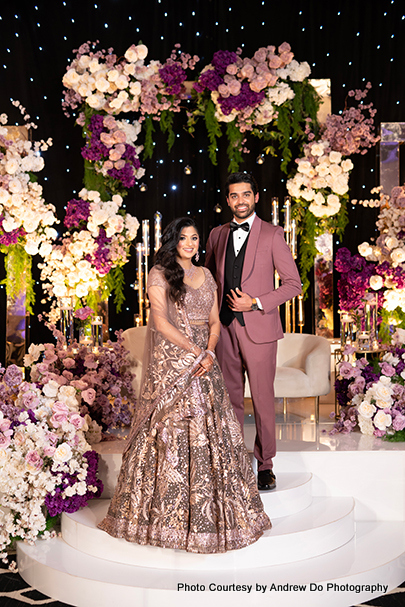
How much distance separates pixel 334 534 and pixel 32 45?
5.80m

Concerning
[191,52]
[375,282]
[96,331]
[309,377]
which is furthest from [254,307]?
[191,52]

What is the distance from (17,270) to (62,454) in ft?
10.2

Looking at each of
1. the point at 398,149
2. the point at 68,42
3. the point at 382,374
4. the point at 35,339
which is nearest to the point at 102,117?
the point at 68,42

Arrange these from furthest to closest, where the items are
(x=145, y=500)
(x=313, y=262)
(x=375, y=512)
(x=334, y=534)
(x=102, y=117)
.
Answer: (x=313, y=262) < (x=102, y=117) < (x=375, y=512) < (x=334, y=534) < (x=145, y=500)

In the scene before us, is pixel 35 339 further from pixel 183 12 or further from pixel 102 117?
pixel 183 12

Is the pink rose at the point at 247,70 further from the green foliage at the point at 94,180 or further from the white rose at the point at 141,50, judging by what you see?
the green foliage at the point at 94,180

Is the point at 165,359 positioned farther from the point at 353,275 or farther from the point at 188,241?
the point at 353,275

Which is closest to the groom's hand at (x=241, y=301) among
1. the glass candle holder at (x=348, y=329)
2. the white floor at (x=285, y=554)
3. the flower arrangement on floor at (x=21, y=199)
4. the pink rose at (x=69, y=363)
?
the white floor at (x=285, y=554)

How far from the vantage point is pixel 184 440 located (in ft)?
10.6

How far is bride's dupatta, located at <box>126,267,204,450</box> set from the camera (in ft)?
11.0

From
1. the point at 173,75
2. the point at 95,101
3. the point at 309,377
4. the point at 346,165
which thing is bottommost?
the point at 309,377

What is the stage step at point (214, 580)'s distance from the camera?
10.2 ft

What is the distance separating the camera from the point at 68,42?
22.8ft

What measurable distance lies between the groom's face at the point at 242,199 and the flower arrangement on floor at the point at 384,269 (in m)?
2.71
